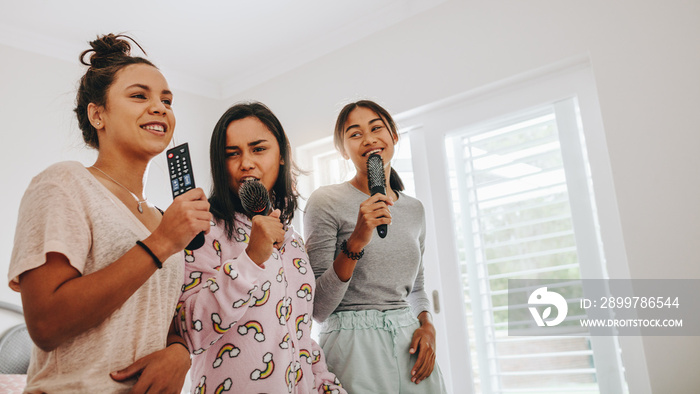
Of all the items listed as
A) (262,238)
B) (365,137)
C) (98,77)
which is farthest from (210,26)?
(262,238)

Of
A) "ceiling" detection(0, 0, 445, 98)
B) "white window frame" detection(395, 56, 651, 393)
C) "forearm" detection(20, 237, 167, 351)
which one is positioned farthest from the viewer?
"ceiling" detection(0, 0, 445, 98)

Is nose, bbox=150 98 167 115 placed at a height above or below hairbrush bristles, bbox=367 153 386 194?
above

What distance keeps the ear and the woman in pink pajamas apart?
285mm

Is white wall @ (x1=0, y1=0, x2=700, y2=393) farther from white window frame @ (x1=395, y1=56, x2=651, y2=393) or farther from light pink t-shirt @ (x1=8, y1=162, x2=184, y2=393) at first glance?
light pink t-shirt @ (x1=8, y1=162, x2=184, y2=393)

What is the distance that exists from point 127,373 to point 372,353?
2.17 feet

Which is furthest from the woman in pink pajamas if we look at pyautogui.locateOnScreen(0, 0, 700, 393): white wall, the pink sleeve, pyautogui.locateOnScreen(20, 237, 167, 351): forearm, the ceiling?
the ceiling

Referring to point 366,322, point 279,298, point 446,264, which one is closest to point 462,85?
point 446,264

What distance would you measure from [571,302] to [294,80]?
2.05 meters

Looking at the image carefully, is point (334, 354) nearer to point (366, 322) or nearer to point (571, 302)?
point (366, 322)

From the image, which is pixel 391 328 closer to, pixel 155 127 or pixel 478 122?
pixel 155 127

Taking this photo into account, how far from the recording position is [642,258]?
1.96 m

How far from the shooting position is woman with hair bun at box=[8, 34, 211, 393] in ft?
2.40

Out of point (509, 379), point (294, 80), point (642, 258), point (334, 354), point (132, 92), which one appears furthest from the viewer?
point (294, 80)

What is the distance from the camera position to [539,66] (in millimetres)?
2281
